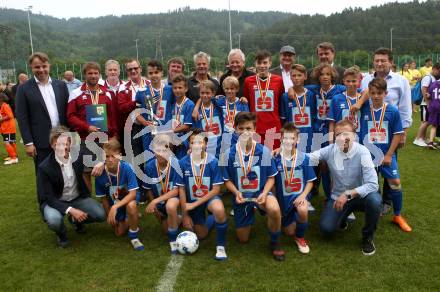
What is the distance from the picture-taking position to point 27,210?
5648 millimetres

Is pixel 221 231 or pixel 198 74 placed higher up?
pixel 198 74

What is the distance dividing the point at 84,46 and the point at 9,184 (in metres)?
91.6

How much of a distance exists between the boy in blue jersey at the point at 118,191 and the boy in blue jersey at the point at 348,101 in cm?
246

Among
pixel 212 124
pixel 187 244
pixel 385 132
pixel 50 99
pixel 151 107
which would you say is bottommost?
pixel 187 244

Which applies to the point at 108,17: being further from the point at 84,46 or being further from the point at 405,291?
the point at 405,291

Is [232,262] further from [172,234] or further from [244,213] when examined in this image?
[172,234]

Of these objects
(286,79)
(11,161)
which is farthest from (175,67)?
(11,161)

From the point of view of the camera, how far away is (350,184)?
165 inches

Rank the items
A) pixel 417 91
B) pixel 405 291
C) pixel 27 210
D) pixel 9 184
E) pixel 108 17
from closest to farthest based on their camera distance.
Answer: pixel 405 291
pixel 27 210
pixel 9 184
pixel 417 91
pixel 108 17

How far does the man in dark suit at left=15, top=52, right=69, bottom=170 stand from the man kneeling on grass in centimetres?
315

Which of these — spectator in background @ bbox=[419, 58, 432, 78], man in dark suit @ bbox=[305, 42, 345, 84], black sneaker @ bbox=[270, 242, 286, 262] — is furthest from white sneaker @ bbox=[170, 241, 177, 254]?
spectator in background @ bbox=[419, 58, 432, 78]

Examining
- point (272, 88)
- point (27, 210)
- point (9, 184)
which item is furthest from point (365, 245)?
point (9, 184)

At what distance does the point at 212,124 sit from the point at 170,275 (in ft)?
6.41

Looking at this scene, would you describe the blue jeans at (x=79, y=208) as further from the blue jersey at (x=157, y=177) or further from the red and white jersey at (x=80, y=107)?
the red and white jersey at (x=80, y=107)
